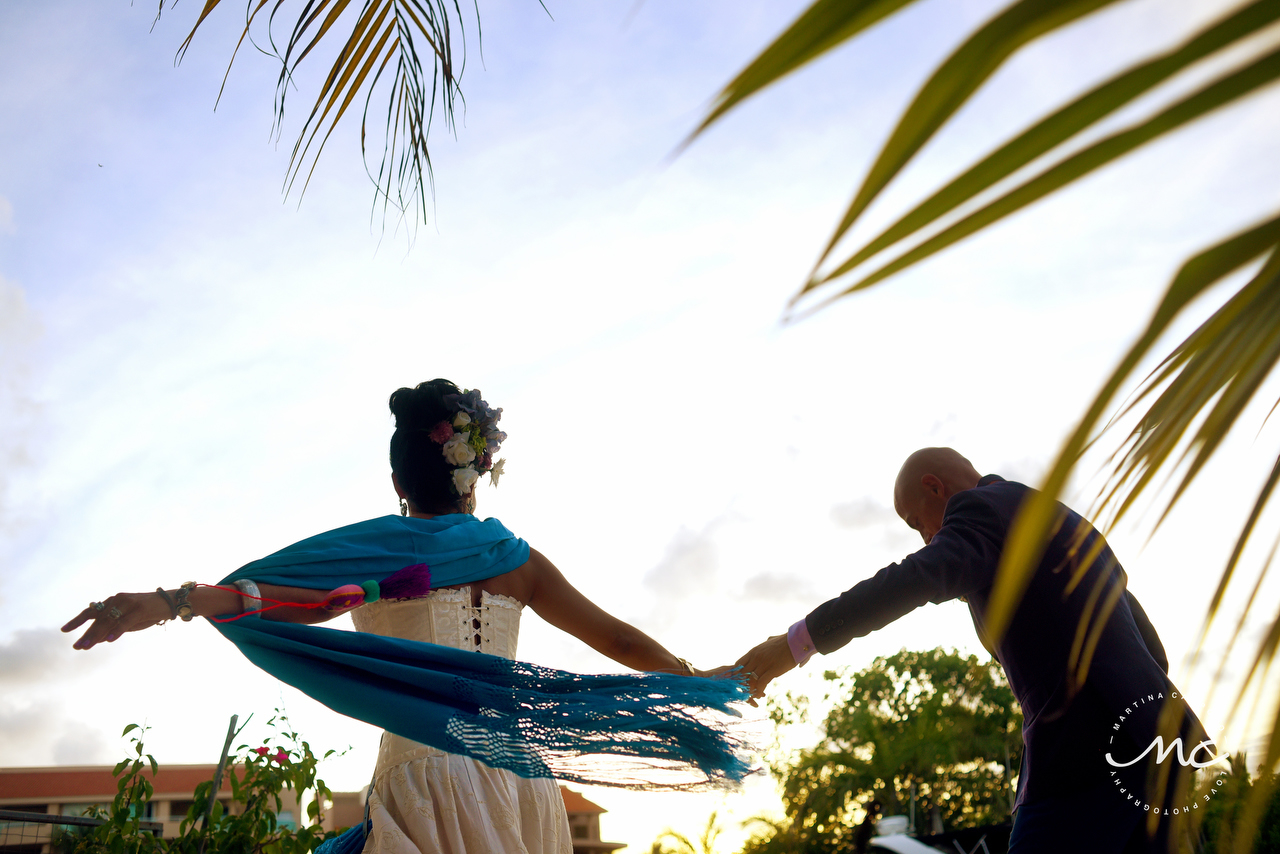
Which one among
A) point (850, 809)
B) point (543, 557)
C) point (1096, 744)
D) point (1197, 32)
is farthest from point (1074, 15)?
point (850, 809)

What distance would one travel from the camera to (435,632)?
9.23 ft

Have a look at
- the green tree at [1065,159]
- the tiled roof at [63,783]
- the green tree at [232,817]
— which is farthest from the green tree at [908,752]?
the green tree at [1065,159]

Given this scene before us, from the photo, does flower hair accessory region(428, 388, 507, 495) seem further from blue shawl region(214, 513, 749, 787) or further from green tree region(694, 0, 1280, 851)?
green tree region(694, 0, 1280, 851)

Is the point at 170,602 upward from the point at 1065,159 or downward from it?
upward

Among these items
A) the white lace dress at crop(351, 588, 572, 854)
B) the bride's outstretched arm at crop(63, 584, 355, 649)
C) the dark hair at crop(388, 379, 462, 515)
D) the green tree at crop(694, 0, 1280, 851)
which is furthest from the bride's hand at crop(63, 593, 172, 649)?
the green tree at crop(694, 0, 1280, 851)

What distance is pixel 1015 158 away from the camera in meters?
0.38

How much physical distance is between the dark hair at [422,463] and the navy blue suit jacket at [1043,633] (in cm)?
126

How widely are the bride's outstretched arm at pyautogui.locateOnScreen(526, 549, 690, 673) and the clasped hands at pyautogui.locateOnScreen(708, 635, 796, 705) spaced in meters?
0.25

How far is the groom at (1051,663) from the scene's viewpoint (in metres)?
→ 2.49

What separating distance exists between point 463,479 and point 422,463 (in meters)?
0.14

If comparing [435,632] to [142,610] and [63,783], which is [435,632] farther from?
[63,783]

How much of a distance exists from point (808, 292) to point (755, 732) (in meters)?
2.36

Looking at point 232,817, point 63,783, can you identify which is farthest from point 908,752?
point 232,817

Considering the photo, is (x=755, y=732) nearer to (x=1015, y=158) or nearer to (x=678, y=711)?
(x=678, y=711)
